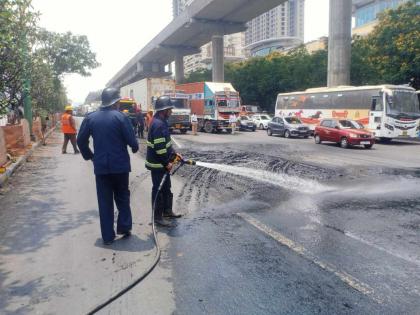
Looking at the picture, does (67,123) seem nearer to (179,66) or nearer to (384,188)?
(384,188)

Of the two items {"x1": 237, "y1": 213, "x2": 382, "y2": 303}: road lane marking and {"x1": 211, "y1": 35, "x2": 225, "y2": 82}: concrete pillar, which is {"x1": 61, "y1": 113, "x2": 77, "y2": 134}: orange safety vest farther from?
{"x1": 211, "y1": 35, "x2": 225, "y2": 82}: concrete pillar

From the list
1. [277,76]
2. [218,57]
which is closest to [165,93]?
[277,76]

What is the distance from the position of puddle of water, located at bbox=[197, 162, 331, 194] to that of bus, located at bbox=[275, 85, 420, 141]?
13.5m

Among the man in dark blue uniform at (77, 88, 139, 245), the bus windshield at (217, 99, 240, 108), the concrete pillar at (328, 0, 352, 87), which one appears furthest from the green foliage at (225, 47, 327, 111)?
the man in dark blue uniform at (77, 88, 139, 245)

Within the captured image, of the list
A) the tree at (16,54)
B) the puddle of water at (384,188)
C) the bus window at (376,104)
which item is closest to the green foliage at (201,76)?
→ the bus window at (376,104)

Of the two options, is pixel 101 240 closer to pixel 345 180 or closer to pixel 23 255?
pixel 23 255

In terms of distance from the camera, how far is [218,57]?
51.3 meters

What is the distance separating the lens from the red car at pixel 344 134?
18.5 meters

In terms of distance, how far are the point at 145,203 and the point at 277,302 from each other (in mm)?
4404

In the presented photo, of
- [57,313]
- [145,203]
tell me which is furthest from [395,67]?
[57,313]

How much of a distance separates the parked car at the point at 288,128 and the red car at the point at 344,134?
14.6ft

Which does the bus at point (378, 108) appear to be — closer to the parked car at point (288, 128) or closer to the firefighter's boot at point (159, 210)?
the parked car at point (288, 128)

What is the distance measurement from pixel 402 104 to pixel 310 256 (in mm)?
19920

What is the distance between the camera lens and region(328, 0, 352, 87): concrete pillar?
103 feet
